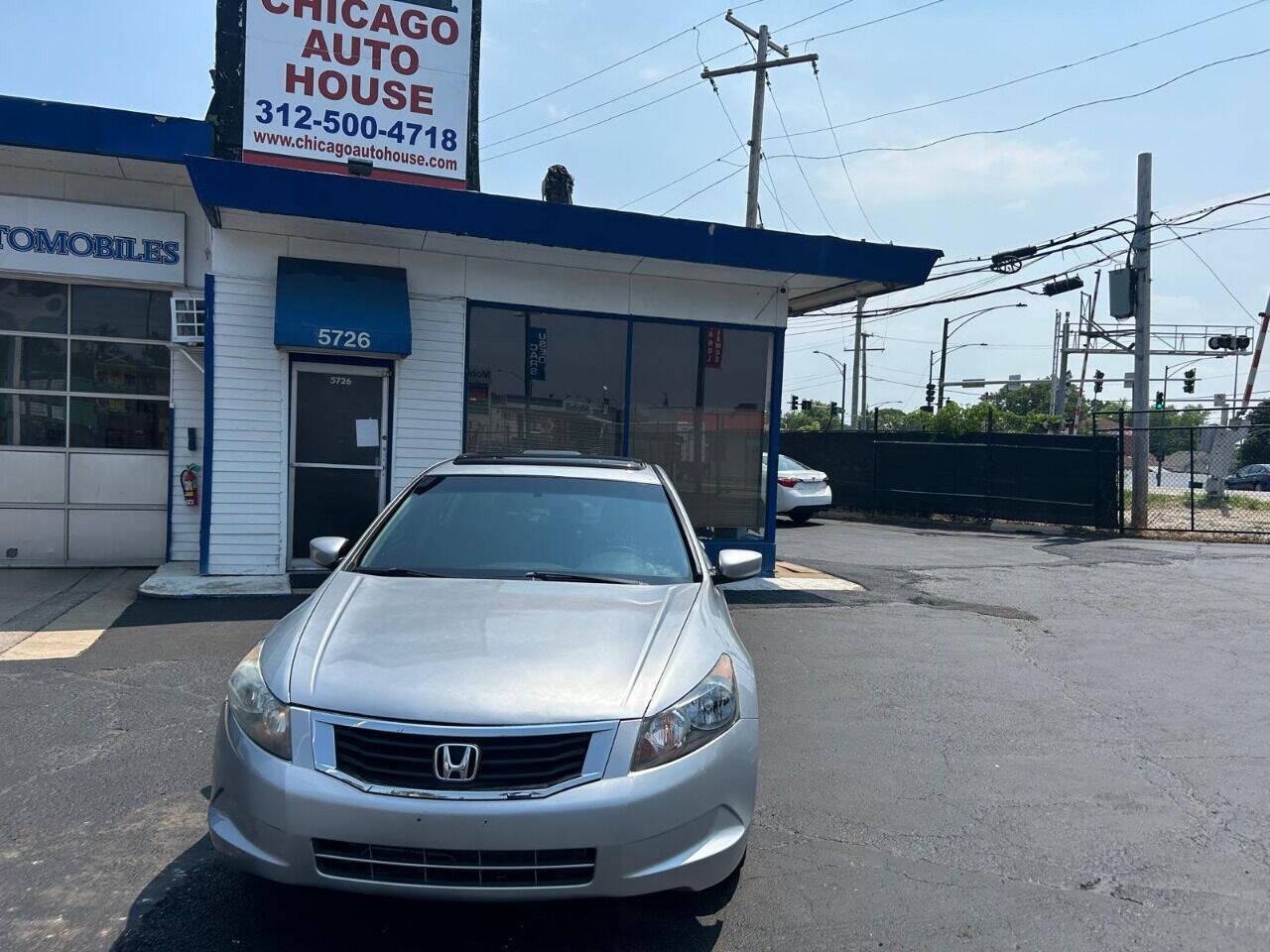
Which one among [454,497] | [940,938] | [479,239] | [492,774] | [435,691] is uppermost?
[479,239]

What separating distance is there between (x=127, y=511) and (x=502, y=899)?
9253 mm

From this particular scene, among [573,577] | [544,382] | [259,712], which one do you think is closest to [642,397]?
[544,382]

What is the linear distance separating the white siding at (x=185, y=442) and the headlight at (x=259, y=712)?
756 centimetres

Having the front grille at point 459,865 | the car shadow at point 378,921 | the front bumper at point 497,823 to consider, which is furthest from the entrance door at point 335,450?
the front grille at point 459,865

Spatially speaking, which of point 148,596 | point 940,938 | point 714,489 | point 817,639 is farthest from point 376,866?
point 714,489

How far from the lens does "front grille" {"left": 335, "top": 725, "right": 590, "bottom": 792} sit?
304 cm

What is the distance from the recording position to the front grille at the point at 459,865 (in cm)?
299

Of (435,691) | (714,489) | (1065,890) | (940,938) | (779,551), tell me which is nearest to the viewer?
(435,691)

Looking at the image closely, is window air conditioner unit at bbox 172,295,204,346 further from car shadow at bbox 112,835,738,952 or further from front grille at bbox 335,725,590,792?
front grille at bbox 335,725,590,792

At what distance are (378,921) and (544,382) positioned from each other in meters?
8.05

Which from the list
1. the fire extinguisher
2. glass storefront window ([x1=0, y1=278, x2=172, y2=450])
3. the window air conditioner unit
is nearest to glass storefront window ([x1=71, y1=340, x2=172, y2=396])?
glass storefront window ([x1=0, y1=278, x2=172, y2=450])

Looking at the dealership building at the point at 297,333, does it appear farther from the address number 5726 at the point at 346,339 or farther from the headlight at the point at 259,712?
the headlight at the point at 259,712

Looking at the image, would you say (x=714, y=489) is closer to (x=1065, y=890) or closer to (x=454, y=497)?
(x=454, y=497)

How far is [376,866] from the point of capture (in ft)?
9.88
